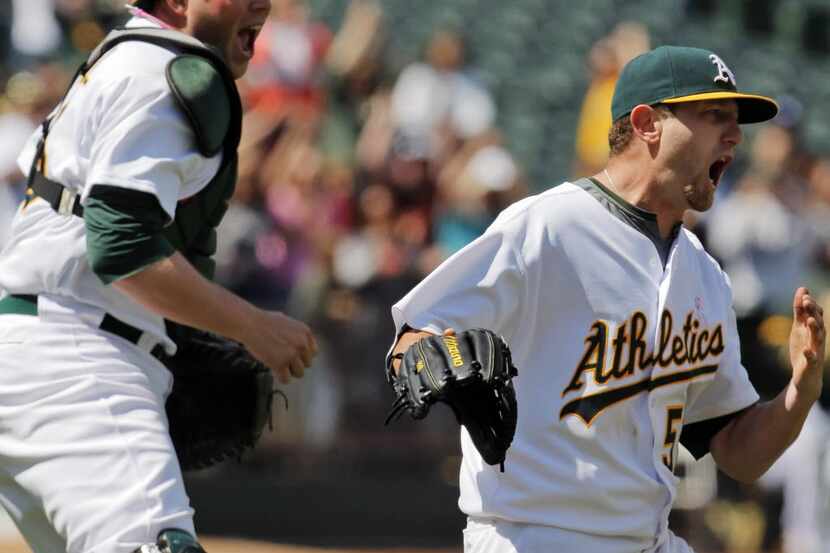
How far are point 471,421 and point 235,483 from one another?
19.4ft

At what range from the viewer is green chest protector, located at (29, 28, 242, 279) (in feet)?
11.4

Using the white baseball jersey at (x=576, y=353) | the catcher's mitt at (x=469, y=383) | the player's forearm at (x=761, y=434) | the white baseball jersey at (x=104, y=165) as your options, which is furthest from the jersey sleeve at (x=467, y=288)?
the player's forearm at (x=761, y=434)

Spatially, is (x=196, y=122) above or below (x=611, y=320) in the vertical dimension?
above

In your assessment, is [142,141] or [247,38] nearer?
[142,141]

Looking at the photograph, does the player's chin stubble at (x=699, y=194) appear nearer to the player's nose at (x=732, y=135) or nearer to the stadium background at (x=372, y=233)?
the player's nose at (x=732, y=135)

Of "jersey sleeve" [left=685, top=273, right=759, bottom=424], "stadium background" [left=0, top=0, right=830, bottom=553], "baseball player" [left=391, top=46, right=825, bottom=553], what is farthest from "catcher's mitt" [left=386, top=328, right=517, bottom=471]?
"stadium background" [left=0, top=0, right=830, bottom=553]

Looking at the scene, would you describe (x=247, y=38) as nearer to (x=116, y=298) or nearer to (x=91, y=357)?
(x=116, y=298)

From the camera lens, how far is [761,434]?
395 centimetres

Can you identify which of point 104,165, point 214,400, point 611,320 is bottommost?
point 214,400

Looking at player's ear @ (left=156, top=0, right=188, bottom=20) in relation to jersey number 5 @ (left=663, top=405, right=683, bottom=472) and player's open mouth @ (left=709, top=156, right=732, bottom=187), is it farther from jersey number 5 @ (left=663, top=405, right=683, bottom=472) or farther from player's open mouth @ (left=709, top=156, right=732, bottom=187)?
jersey number 5 @ (left=663, top=405, right=683, bottom=472)

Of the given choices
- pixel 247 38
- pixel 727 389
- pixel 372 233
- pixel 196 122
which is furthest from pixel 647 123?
pixel 372 233

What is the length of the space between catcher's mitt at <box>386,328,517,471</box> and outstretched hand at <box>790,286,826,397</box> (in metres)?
0.89

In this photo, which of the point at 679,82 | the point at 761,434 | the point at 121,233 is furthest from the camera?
the point at 761,434

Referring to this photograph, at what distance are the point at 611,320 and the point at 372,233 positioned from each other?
18.5 feet
